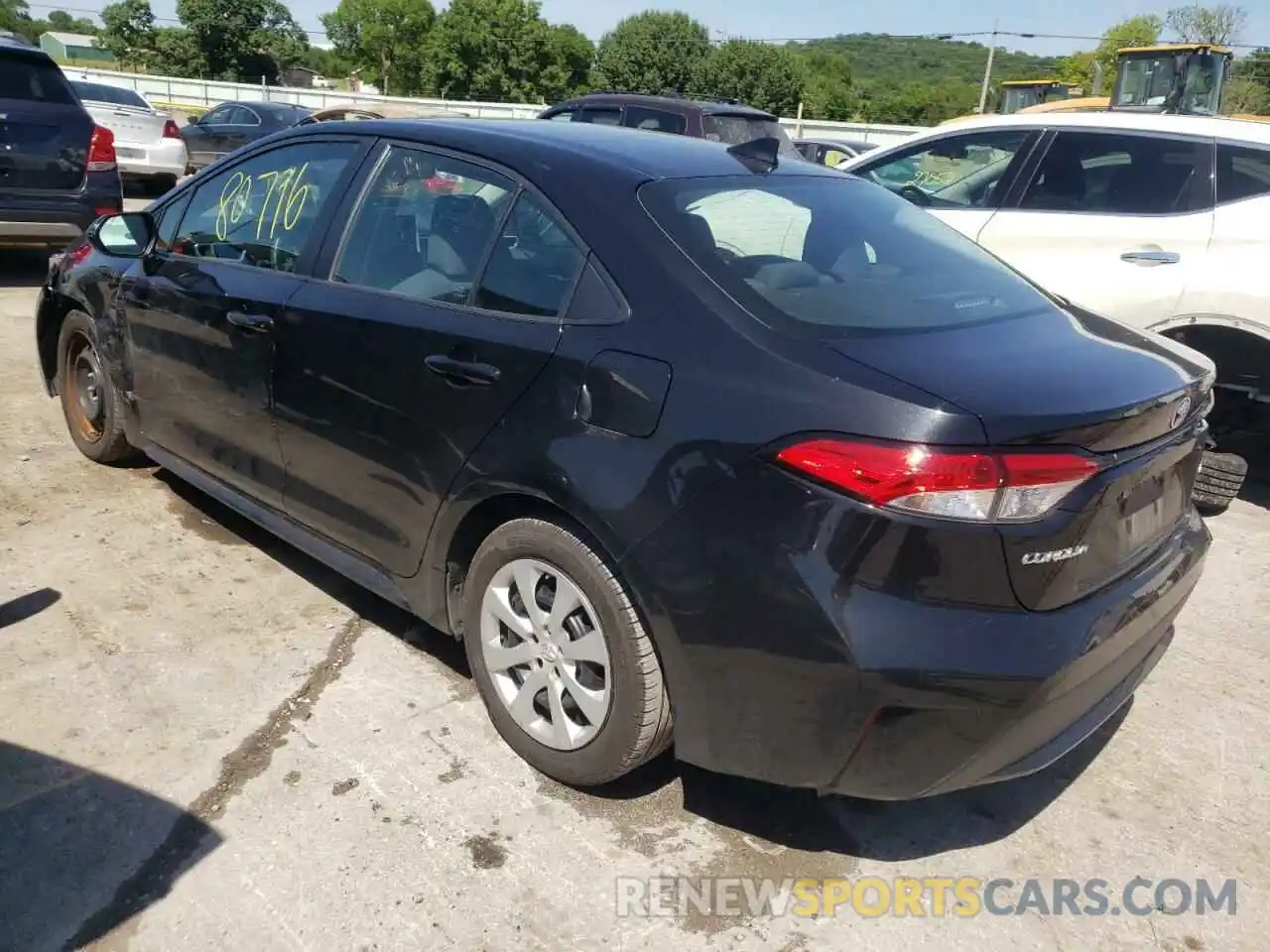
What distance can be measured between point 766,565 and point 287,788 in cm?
143

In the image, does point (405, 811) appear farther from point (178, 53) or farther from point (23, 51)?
point (178, 53)

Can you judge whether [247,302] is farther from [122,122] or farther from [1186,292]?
[122,122]

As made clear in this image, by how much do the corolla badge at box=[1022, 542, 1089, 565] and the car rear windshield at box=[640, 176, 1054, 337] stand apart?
1.99 ft

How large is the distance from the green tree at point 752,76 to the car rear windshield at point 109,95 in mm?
61822

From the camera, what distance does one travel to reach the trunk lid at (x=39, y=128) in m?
7.70

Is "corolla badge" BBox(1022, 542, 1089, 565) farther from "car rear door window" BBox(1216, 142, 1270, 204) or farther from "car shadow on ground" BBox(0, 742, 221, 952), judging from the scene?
"car rear door window" BBox(1216, 142, 1270, 204)

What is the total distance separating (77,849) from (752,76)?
76.8 meters

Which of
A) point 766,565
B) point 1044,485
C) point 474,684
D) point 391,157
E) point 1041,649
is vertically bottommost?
point 474,684

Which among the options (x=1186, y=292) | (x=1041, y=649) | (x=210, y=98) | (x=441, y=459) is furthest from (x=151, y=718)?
(x=210, y=98)

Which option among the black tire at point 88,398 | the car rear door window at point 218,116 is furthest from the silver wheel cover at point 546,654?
the car rear door window at point 218,116

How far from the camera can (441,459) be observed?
2795 mm

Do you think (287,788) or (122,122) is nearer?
(287,788)

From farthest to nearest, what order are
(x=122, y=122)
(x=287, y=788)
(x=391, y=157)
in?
1. (x=122, y=122)
2. (x=391, y=157)
3. (x=287, y=788)

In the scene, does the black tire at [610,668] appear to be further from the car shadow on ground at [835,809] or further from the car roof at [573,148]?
the car roof at [573,148]
